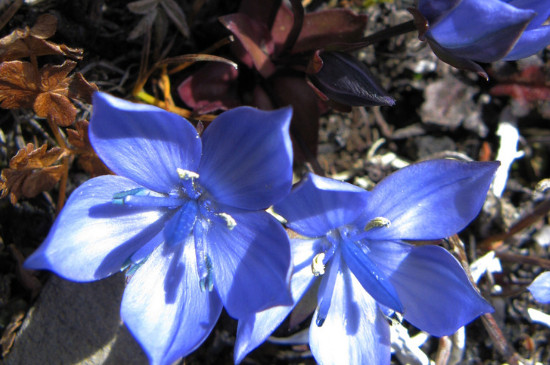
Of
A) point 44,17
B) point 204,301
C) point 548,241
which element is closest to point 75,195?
→ point 204,301

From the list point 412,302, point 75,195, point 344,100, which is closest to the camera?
point 75,195

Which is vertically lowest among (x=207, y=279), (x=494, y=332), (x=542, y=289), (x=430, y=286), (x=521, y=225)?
(x=494, y=332)

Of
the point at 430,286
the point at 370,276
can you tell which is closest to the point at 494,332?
the point at 430,286

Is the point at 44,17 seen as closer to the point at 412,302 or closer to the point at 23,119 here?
the point at 23,119

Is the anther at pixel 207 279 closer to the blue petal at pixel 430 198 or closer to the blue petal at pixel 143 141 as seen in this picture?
the blue petal at pixel 143 141

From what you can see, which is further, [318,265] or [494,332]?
[494,332]

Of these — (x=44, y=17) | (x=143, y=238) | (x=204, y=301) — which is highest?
(x=44, y=17)

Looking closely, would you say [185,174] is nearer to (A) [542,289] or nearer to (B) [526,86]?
(A) [542,289]
